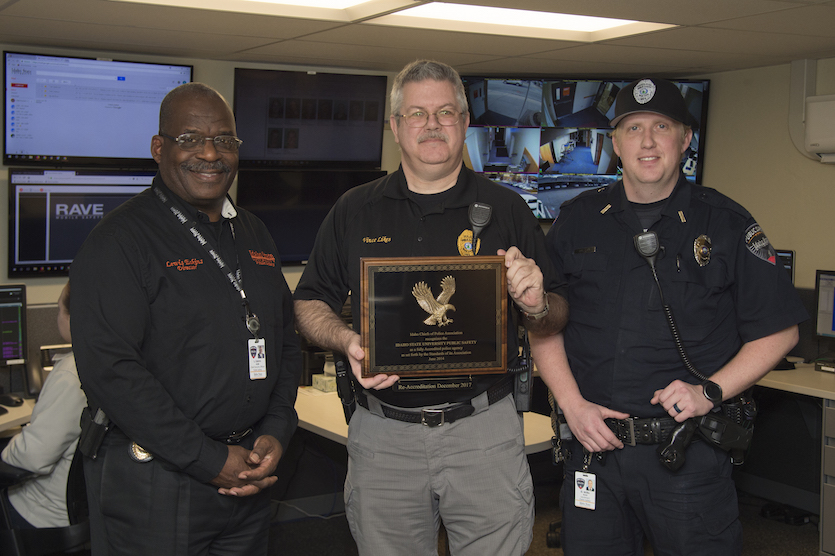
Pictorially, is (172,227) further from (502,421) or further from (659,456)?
(659,456)

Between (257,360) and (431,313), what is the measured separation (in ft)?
1.50

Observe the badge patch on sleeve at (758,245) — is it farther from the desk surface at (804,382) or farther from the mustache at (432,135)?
the desk surface at (804,382)

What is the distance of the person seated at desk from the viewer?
2.62 metres

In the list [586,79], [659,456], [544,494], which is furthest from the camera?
[586,79]

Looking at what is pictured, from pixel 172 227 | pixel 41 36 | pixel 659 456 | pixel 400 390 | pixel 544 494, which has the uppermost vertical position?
pixel 41 36

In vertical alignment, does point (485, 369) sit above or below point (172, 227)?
below

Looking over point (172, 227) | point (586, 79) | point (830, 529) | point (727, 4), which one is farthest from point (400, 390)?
point (586, 79)

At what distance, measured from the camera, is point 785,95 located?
452 centimetres

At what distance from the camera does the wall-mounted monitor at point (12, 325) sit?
348 cm

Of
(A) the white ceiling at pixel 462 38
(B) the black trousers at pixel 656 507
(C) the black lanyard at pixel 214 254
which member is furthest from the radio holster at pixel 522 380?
(A) the white ceiling at pixel 462 38

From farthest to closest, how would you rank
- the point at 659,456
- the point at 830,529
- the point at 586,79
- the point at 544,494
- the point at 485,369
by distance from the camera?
the point at 586,79, the point at 544,494, the point at 830,529, the point at 659,456, the point at 485,369

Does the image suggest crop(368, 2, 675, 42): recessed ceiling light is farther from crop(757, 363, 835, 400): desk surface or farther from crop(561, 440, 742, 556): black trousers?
crop(561, 440, 742, 556): black trousers

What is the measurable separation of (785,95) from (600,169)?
1128mm

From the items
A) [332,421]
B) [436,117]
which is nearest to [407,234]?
[436,117]
